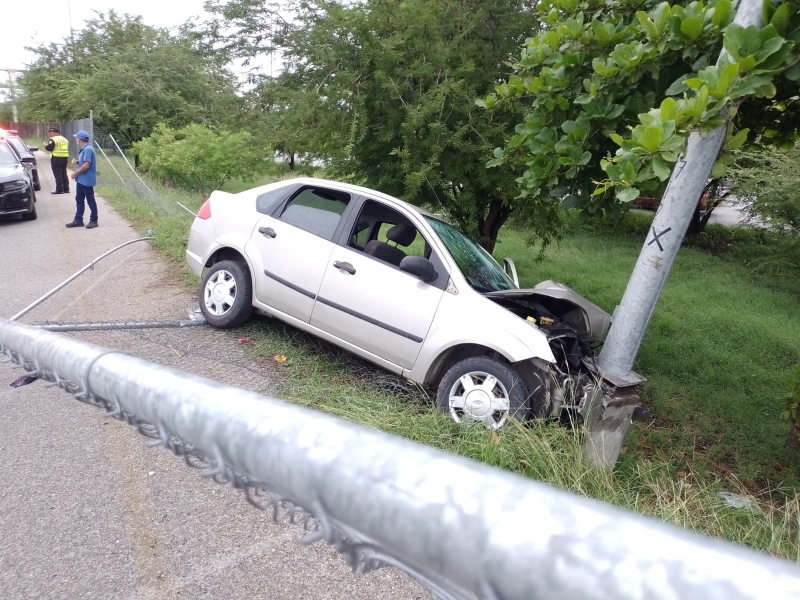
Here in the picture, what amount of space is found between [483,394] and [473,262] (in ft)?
5.34

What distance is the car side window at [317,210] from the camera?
557 cm

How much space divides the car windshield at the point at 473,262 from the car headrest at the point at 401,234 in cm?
21

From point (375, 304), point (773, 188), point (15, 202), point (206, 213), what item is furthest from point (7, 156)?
point (773, 188)

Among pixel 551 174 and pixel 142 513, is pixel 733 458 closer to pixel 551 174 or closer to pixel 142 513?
pixel 551 174

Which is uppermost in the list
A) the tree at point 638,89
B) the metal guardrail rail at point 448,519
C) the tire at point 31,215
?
the tree at point 638,89

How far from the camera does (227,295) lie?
19.5 feet

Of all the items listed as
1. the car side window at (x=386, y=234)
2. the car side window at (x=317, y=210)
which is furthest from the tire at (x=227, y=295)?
the car side window at (x=386, y=234)

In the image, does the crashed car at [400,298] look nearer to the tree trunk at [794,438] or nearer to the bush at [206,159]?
the tree trunk at [794,438]

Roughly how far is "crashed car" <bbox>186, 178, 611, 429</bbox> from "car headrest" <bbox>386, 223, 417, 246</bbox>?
0.4 inches

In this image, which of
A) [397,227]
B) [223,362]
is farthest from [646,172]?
[223,362]

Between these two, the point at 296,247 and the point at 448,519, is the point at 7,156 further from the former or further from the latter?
the point at 448,519

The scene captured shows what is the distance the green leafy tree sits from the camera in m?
12.7

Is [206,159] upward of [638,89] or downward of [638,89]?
downward

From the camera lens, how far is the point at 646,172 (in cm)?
323
